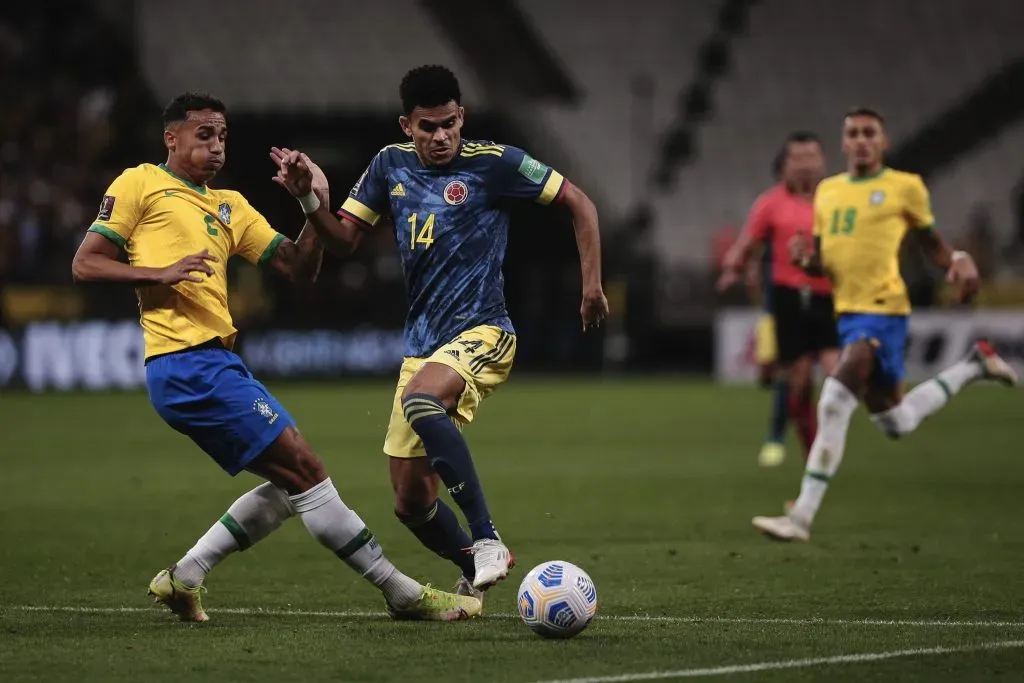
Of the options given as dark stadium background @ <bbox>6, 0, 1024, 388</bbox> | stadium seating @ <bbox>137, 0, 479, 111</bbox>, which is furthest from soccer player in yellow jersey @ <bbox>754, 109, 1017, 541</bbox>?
stadium seating @ <bbox>137, 0, 479, 111</bbox>

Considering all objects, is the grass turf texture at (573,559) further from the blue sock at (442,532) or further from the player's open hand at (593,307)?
the player's open hand at (593,307)

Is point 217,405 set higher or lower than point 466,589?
higher

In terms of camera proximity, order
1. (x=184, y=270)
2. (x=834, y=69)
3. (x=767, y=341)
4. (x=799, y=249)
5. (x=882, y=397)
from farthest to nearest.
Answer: (x=834, y=69), (x=767, y=341), (x=882, y=397), (x=799, y=249), (x=184, y=270)

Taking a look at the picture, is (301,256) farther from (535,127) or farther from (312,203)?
(535,127)

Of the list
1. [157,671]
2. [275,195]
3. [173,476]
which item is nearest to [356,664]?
[157,671]

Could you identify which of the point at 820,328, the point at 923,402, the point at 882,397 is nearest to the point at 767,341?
the point at 820,328

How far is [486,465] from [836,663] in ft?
28.2

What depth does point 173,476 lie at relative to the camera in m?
13.6

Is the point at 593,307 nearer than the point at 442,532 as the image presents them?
Yes

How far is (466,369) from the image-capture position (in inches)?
265

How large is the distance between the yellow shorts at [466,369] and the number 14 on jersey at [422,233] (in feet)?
1.40

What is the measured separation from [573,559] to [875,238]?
2786mm

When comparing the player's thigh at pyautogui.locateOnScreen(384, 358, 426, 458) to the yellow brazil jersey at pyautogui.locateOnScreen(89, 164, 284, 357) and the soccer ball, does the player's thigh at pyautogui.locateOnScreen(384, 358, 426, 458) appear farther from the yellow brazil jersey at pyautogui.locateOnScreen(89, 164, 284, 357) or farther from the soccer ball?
the soccer ball

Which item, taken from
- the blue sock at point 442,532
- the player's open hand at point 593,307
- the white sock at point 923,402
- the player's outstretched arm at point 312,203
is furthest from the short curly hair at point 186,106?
the white sock at point 923,402
